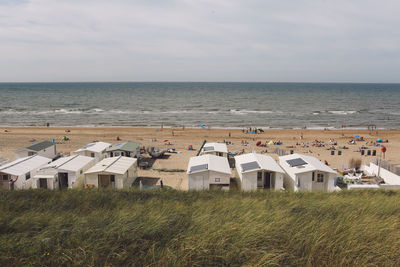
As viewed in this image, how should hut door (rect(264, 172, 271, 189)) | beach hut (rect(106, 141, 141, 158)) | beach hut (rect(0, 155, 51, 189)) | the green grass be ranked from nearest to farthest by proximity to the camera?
the green grass
beach hut (rect(0, 155, 51, 189))
hut door (rect(264, 172, 271, 189))
beach hut (rect(106, 141, 141, 158))

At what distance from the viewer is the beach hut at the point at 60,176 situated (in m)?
15.7

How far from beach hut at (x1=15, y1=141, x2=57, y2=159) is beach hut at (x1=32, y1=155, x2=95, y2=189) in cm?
478

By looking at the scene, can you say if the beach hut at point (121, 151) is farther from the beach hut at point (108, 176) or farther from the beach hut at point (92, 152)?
the beach hut at point (108, 176)

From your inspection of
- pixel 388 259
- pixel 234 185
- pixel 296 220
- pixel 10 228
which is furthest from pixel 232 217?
pixel 234 185

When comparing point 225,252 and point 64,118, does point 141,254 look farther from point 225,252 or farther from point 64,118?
point 64,118

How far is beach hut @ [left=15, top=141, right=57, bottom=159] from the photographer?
20344mm

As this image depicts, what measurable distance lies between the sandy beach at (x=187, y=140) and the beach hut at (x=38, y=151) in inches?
183

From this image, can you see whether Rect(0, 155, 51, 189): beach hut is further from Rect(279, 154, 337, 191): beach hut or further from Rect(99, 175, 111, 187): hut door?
Rect(279, 154, 337, 191): beach hut

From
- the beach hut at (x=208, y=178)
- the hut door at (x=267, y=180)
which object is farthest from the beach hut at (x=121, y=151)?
the hut door at (x=267, y=180)

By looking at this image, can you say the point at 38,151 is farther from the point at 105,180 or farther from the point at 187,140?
the point at 187,140

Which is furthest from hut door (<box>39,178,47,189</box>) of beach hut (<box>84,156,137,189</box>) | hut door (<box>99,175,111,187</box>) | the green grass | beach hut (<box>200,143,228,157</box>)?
the green grass

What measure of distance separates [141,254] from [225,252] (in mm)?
1271

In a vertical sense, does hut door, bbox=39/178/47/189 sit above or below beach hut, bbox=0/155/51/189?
below

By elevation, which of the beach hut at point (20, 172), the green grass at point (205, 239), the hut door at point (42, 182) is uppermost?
the green grass at point (205, 239)
